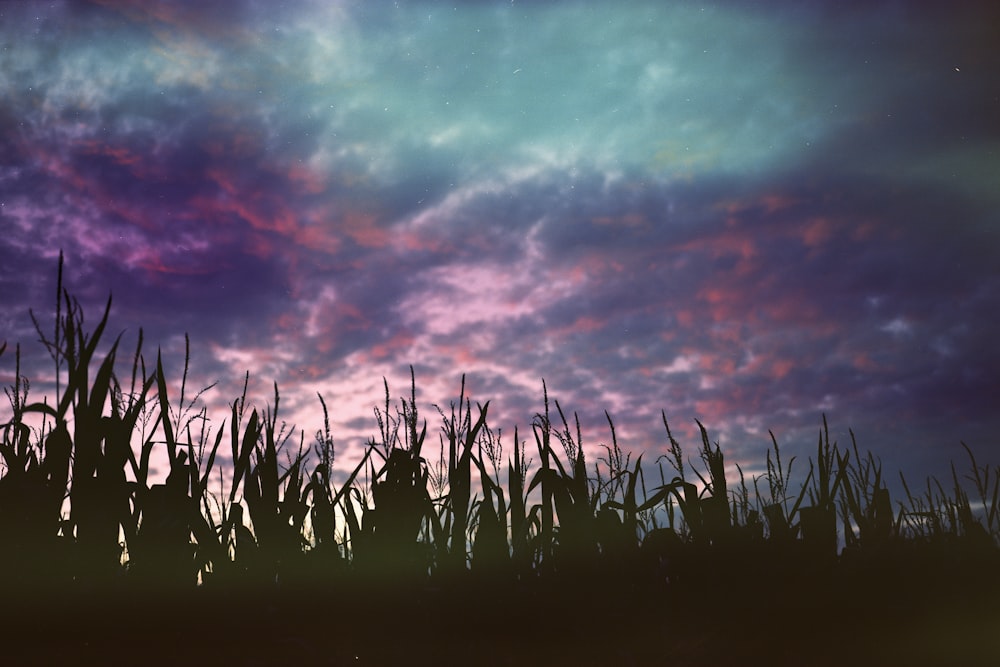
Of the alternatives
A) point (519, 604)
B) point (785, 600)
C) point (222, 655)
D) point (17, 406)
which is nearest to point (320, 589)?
point (222, 655)

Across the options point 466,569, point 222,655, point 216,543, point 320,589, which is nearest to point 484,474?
point 466,569

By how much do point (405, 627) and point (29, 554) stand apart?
165 centimetres

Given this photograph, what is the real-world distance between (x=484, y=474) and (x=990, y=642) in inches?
110

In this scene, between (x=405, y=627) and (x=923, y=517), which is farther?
(x=923, y=517)

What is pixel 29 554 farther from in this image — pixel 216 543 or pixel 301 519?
pixel 301 519

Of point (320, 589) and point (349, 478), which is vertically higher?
point (349, 478)

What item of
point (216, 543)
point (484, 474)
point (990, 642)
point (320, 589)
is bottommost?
point (990, 642)

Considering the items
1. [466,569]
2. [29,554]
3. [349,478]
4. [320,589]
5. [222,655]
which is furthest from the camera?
[349,478]

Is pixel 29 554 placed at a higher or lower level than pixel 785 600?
higher

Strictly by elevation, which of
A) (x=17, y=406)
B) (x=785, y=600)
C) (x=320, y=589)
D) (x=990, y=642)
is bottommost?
(x=990, y=642)

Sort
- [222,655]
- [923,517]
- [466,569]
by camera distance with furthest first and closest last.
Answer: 1. [923,517]
2. [466,569]
3. [222,655]

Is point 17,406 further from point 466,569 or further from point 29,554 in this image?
point 466,569

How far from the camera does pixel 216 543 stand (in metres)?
3.70

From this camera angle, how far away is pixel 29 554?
3.13 m
